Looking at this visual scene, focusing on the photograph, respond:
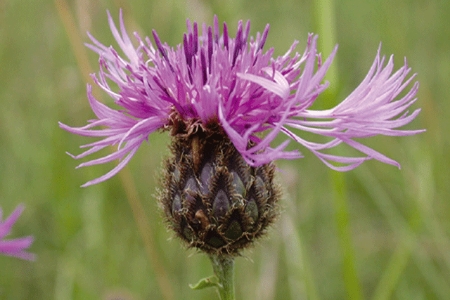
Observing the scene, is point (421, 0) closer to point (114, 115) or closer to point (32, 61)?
point (32, 61)

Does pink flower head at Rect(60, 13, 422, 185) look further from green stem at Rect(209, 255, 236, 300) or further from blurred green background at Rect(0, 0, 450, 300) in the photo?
blurred green background at Rect(0, 0, 450, 300)

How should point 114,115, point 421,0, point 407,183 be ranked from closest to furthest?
point 114,115 < point 407,183 < point 421,0

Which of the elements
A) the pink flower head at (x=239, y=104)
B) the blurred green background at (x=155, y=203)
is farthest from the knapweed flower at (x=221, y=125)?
the blurred green background at (x=155, y=203)

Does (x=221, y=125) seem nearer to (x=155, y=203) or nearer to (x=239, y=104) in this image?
(x=239, y=104)

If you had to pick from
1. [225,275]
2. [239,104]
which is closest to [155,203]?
[225,275]

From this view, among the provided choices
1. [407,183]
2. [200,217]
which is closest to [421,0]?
[407,183]

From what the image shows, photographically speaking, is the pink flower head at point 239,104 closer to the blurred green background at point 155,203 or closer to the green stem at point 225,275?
the green stem at point 225,275
